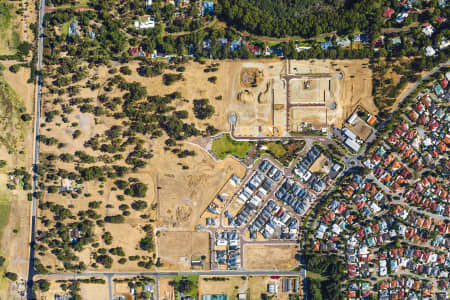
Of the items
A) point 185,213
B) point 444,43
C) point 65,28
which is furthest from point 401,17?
point 65,28

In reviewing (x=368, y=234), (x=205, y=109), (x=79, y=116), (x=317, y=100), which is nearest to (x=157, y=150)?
(x=205, y=109)

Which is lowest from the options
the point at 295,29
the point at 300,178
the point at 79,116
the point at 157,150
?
the point at 300,178

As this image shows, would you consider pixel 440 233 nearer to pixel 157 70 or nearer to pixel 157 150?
pixel 157 150

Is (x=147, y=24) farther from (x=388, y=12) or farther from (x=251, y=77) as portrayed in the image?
(x=388, y=12)

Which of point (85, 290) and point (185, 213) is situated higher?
point (185, 213)

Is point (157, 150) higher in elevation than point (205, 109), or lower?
lower
